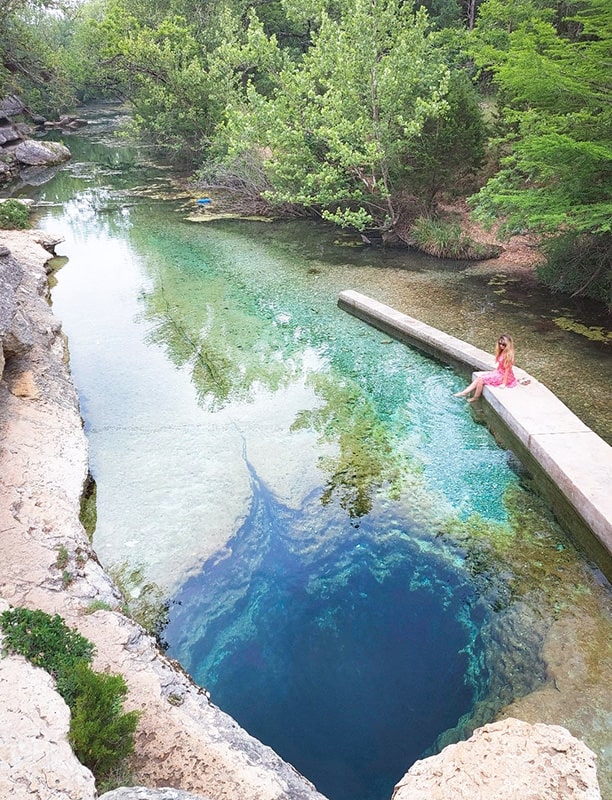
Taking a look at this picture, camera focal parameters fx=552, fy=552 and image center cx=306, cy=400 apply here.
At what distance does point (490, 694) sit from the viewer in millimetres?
4602

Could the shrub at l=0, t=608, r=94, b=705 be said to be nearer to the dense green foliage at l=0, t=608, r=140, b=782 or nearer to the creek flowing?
the dense green foliage at l=0, t=608, r=140, b=782

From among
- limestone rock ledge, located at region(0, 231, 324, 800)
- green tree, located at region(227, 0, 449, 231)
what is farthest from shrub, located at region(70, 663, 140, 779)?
green tree, located at region(227, 0, 449, 231)

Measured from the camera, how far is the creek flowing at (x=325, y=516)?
15.4ft

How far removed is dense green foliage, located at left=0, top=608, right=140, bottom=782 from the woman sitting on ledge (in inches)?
264

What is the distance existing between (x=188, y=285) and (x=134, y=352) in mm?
3639

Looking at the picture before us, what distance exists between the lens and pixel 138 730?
357 centimetres

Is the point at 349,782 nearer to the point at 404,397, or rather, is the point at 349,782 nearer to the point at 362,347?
the point at 404,397

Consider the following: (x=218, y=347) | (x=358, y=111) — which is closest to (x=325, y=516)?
(x=218, y=347)

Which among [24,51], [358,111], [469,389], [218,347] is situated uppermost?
[358,111]

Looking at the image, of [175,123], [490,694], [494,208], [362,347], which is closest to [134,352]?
[362,347]

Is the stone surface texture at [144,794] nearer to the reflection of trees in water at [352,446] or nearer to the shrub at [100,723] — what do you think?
the shrub at [100,723]

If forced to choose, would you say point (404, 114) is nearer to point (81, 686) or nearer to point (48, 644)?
point (48, 644)

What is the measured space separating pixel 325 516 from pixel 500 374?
385 centimetres

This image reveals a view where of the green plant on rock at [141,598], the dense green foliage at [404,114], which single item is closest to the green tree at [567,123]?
the dense green foliage at [404,114]
